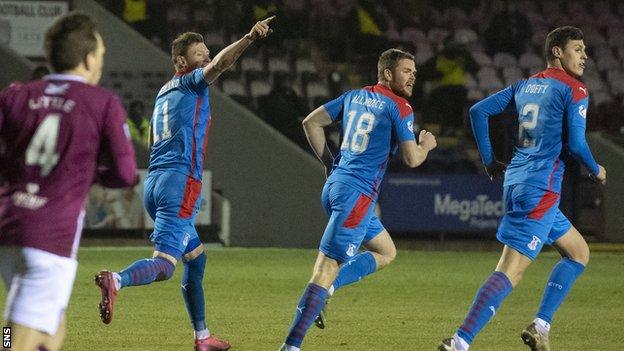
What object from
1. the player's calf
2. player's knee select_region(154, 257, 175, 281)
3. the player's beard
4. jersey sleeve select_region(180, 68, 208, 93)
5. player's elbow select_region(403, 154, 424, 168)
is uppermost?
the player's beard

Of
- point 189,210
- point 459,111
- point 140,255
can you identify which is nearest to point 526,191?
point 189,210

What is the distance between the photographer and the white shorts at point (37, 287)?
5207mm

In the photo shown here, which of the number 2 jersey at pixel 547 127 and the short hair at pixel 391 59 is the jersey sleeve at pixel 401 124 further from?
the number 2 jersey at pixel 547 127

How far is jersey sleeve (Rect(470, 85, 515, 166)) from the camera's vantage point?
8891 millimetres

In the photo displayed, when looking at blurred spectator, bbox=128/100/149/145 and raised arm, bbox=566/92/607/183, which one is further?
blurred spectator, bbox=128/100/149/145

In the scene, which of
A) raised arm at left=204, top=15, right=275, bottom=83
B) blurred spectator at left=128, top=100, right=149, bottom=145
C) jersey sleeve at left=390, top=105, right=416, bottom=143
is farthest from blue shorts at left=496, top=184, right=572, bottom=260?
blurred spectator at left=128, top=100, right=149, bottom=145

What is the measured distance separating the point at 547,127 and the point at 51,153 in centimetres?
421

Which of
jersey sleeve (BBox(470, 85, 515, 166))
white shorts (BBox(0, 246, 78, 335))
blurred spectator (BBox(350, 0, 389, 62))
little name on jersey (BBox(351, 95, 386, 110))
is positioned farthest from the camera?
blurred spectator (BBox(350, 0, 389, 62))

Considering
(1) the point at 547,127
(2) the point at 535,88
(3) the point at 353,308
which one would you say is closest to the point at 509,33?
(3) the point at 353,308

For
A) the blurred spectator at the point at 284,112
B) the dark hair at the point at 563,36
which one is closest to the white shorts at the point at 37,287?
the dark hair at the point at 563,36

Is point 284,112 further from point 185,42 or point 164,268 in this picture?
point 164,268

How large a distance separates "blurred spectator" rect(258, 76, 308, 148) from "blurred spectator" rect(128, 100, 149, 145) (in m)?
2.28

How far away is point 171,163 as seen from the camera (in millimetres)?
9250

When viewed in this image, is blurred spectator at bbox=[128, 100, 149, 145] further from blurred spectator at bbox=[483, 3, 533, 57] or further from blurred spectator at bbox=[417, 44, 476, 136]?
blurred spectator at bbox=[483, 3, 533, 57]
